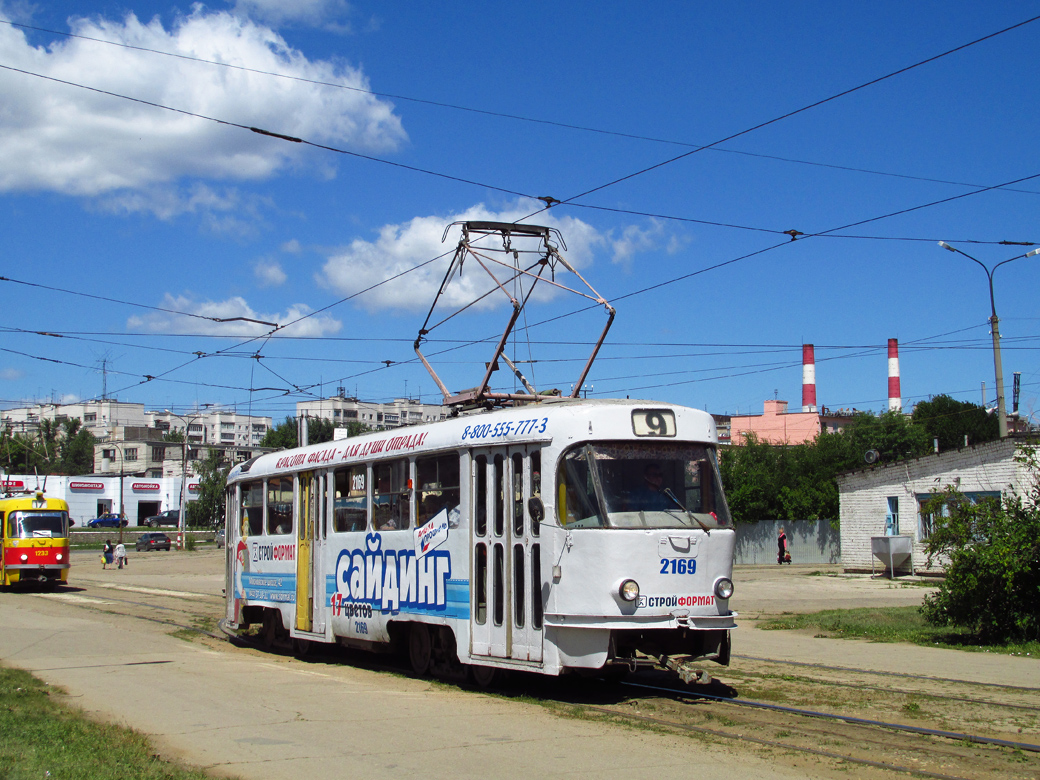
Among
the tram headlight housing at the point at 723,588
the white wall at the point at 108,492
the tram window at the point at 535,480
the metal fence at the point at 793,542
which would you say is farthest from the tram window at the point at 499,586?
the white wall at the point at 108,492

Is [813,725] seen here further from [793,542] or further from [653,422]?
[793,542]

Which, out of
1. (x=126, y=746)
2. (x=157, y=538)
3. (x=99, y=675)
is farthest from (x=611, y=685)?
(x=157, y=538)

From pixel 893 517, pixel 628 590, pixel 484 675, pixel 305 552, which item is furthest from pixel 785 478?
pixel 628 590

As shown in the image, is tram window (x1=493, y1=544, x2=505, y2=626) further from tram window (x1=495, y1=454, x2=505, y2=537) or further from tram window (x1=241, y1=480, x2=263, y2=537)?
tram window (x1=241, y1=480, x2=263, y2=537)

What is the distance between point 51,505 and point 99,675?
1960cm

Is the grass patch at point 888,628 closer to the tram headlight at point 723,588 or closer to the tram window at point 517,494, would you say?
the tram headlight at point 723,588

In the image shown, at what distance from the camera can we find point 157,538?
6744 cm

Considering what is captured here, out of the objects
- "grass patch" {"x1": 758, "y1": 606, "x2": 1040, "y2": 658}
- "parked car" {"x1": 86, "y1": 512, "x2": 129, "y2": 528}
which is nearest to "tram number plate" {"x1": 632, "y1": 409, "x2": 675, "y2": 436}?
"grass patch" {"x1": 758, "y1": 606, "x2": 1040, "y2": 658}

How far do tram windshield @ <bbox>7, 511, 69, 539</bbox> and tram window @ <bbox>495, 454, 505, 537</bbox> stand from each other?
23.1 metres

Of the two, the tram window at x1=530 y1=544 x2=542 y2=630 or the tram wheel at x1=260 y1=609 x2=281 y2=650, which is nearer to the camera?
the tram window at x1=530 y1=544 x2=542 y2=630

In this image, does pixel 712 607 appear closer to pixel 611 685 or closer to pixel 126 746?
pixel 611 685

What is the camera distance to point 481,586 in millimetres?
10242

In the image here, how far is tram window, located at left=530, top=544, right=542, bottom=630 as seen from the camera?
373 inches

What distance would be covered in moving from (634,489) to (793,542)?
38.0 meters
